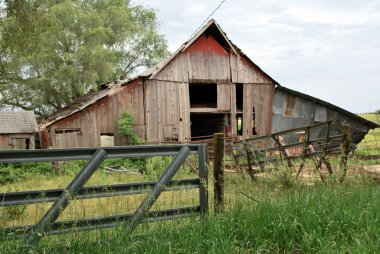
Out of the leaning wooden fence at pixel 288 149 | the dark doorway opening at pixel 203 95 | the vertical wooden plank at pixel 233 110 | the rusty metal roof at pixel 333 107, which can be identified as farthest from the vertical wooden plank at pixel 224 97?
the leaning wooden fence at pixel 288 149

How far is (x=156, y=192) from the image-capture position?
16.5ft

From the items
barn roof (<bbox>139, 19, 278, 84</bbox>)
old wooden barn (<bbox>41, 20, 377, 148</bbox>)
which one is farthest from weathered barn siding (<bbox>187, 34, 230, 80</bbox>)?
barn roof (<bbox>139, 19, 278, 84</bbox>)

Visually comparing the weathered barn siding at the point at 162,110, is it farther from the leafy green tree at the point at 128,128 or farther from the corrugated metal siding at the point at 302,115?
the corrugated metal siding at the point at 302,115

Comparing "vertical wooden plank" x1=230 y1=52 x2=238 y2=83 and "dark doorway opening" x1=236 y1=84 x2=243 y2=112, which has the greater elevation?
"vertical wooden plank" x1=230 y1=52 x2=238 y2=83

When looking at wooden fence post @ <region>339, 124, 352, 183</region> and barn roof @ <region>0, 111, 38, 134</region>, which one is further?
barn roof @ <region>0, 111, 38, 134</region>

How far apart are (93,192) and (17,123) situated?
82.6ft

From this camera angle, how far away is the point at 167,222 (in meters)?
5.11

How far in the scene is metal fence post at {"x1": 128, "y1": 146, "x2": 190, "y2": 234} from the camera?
487 cm

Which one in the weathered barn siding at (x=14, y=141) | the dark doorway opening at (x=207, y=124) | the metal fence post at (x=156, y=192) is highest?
the metal fence post at (x=156, y=192)

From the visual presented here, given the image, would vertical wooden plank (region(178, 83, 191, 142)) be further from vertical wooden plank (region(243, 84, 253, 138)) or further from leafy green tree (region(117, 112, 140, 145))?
vertical wooden plank (region(243, 84, 253, 138))

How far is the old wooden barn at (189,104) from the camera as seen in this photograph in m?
21.7

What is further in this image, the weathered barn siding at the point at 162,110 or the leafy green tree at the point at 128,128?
the weathered barn siding at the point at 162,110

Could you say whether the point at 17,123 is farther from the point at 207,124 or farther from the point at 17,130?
the point at 207,124

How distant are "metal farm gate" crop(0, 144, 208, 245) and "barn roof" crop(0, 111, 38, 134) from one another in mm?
24201
